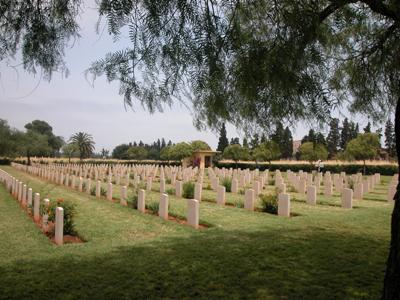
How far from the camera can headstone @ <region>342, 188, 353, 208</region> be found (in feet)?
42.6

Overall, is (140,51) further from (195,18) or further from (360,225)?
(360,225)

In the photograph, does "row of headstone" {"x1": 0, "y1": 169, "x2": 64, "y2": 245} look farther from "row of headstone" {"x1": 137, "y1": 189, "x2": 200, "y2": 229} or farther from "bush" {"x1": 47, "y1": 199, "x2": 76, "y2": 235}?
"row of headstone" {"x1": 137, "y1": 189, "x2": 200, "y2": 229}

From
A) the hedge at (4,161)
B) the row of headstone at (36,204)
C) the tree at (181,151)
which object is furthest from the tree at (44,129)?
the row of headstone at (36,204)

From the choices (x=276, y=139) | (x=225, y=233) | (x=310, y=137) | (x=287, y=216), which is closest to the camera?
(x=310, y=137)

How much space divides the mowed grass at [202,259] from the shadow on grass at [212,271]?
1 centimetres

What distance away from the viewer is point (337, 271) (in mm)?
5602

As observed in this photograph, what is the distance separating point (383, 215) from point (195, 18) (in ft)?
32.3

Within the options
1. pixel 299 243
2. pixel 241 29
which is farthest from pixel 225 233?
pixel 241 29

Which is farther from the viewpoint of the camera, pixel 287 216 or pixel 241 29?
pixel 287 216

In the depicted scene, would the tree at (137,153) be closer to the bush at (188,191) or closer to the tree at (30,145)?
the tree at (30,145)

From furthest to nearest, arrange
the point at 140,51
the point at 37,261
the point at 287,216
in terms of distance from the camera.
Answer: the point at 287,216
the point at 37,261
the point at 140,51

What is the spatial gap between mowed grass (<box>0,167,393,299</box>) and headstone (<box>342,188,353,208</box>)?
236cm

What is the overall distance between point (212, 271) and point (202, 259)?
63cm

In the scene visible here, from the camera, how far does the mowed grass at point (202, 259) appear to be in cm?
487
